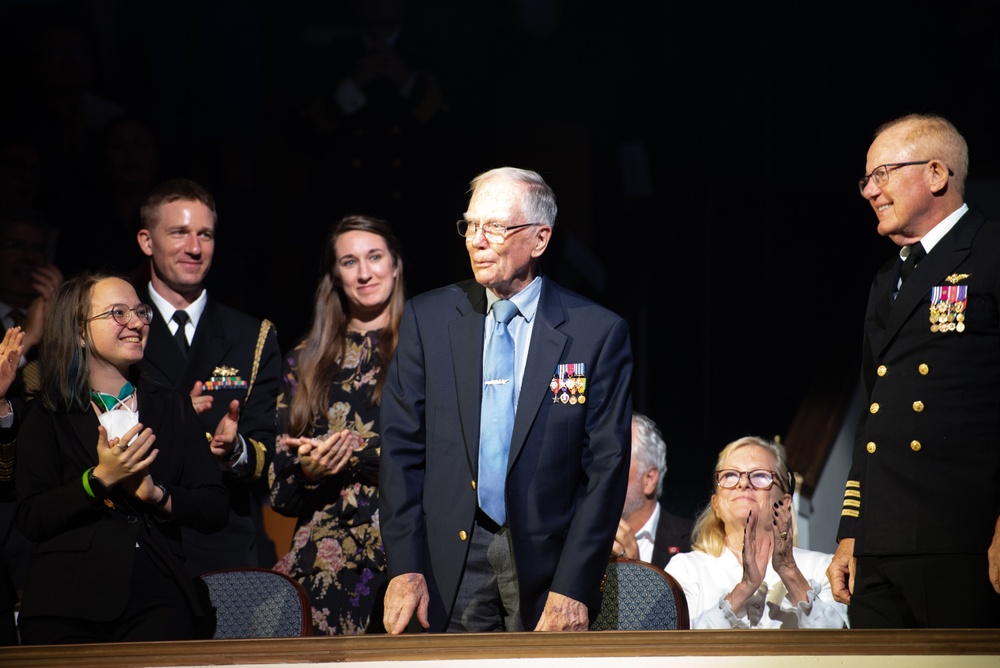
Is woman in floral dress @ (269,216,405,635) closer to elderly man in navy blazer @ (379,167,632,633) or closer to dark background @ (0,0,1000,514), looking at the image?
elderly man in navy blazer @ (379,167,632,633)

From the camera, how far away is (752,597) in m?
3.44

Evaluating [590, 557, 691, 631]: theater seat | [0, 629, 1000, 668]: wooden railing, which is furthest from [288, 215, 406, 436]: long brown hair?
[0, 629, 1000, 668]: wooden railing

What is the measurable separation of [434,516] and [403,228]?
2.34 meters

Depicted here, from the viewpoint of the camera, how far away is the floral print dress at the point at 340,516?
3.59 metres

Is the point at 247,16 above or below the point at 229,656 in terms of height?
above

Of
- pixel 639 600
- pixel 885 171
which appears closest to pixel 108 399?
pixel 639 600

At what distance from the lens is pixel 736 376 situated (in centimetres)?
498

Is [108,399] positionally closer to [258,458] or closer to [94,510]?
[94,510]

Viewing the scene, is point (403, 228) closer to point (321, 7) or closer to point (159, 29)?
point (321, 7)

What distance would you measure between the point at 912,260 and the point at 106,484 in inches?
76.2

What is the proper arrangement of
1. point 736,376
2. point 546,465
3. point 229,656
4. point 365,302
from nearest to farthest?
point 229,656, point 546,465, point 365,302, point 736,376

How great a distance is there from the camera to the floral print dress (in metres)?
3.59

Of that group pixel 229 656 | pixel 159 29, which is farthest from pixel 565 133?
pixel 229 656

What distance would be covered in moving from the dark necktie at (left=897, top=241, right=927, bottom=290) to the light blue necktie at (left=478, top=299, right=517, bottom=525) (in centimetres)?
92
